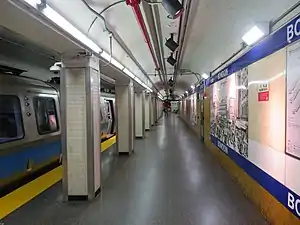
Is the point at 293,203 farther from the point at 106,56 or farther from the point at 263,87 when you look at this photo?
the point at 106,56

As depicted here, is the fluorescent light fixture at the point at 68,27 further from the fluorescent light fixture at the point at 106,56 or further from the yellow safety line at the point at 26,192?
the yellow safety line at the point at 26,192

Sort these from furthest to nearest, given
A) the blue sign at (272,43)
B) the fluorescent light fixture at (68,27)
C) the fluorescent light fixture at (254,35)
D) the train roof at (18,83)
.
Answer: the train roof at (18,83), the fluorescent light fixture at (254,35), the blue sign at (272,43), the fluorescent light fixture at (68,27)

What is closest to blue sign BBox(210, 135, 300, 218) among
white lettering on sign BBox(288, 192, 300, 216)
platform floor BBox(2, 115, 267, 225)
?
white lettering on sign BBox(288, 192, 300, 216)

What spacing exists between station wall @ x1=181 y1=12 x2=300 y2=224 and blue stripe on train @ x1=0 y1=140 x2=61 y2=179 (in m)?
3.84

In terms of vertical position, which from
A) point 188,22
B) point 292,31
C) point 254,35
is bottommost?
point 292,31

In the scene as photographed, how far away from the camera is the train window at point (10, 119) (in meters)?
4.91

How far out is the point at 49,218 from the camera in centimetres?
377

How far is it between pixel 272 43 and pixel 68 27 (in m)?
2.45

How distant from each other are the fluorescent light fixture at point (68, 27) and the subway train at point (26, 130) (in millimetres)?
1965

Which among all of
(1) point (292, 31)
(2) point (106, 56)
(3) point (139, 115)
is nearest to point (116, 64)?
(2) point (106, 56)

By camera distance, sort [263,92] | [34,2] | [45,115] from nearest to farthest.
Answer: [34,2] < [263,92] < [45,115]

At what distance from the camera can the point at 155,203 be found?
432 centimetres

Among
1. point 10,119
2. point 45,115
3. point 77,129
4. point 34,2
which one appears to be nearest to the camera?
point 34,2

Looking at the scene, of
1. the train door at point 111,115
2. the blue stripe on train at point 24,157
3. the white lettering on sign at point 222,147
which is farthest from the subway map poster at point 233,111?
the train door at point 111,115
